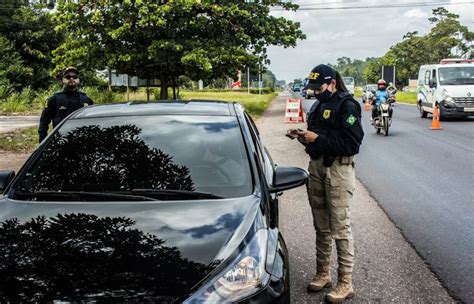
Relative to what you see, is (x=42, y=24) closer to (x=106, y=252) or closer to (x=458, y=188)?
(x=458, y=188)

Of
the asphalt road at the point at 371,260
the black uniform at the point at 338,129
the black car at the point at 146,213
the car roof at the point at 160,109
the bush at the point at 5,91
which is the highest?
the bush at the point at 5,91

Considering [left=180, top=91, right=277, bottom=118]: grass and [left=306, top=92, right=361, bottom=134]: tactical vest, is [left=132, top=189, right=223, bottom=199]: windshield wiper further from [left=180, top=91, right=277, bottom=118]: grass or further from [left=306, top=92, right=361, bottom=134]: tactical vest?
[left=180, top=91, right=277, bottom=118]: grass

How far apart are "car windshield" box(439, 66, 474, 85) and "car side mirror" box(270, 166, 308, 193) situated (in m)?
18.9

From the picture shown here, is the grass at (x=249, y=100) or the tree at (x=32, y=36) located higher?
the tree at (x=32, y=36)

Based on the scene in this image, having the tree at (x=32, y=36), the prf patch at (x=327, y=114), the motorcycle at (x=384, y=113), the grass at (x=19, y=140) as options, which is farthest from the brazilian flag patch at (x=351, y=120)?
the tree at (x=32, y=36)

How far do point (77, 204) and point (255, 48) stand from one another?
24.6 m

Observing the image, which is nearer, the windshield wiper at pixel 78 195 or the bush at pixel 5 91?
the windshield wiper at pixel 78 195

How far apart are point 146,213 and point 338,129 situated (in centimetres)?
176

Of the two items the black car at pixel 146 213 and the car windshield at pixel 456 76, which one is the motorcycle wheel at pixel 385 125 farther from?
the black car at pixel 146 213

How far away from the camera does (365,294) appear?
4.14 m

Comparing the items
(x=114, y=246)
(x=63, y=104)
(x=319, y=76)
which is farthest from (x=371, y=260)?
(x=63, y=104)

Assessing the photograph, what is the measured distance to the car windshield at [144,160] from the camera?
10.6 feet

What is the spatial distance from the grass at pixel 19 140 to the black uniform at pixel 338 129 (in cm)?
1071

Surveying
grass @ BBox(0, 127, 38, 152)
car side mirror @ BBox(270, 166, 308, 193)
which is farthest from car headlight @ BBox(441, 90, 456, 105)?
car side mirror @ BBox(270, 166, 308, 193)
